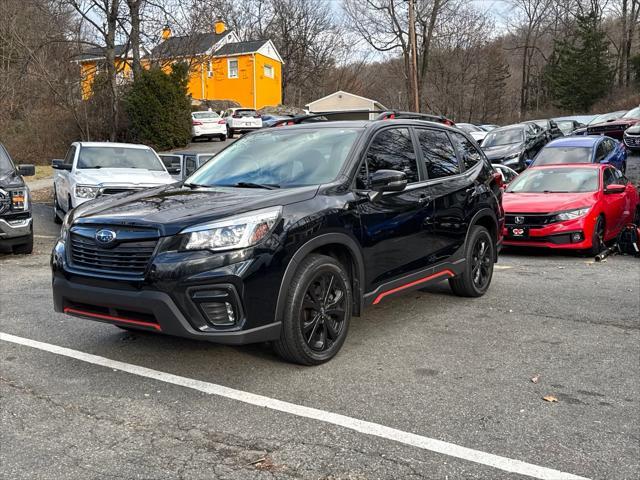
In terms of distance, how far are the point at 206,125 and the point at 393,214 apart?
26.5m

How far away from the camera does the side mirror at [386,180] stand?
4.65 m

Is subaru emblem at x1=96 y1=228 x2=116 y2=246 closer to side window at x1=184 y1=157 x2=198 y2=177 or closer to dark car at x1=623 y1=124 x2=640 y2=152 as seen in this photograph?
side window at x1=184 y1=157 x2=198 y2=177

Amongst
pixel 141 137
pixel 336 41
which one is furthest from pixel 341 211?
pixel 336 41

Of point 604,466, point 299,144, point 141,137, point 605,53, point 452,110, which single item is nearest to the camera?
point 604,466

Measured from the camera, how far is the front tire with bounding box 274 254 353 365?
13.4 ft

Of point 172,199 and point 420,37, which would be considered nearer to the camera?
point 172,199

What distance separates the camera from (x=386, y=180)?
184 inches

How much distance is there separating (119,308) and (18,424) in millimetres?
876

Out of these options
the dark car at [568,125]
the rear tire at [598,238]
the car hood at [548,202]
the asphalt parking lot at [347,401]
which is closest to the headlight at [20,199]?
the asphalt parking lot at [347,401]

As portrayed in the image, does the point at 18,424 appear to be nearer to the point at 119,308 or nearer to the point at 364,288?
the point at 119,308

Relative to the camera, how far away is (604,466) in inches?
122

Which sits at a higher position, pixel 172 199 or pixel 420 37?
pixel 420 37

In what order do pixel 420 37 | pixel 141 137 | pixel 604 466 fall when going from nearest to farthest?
pixel 604 466
pixel 141 137
pixel 420 37

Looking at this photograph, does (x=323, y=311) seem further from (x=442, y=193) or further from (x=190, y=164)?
(x=190, y=164)
